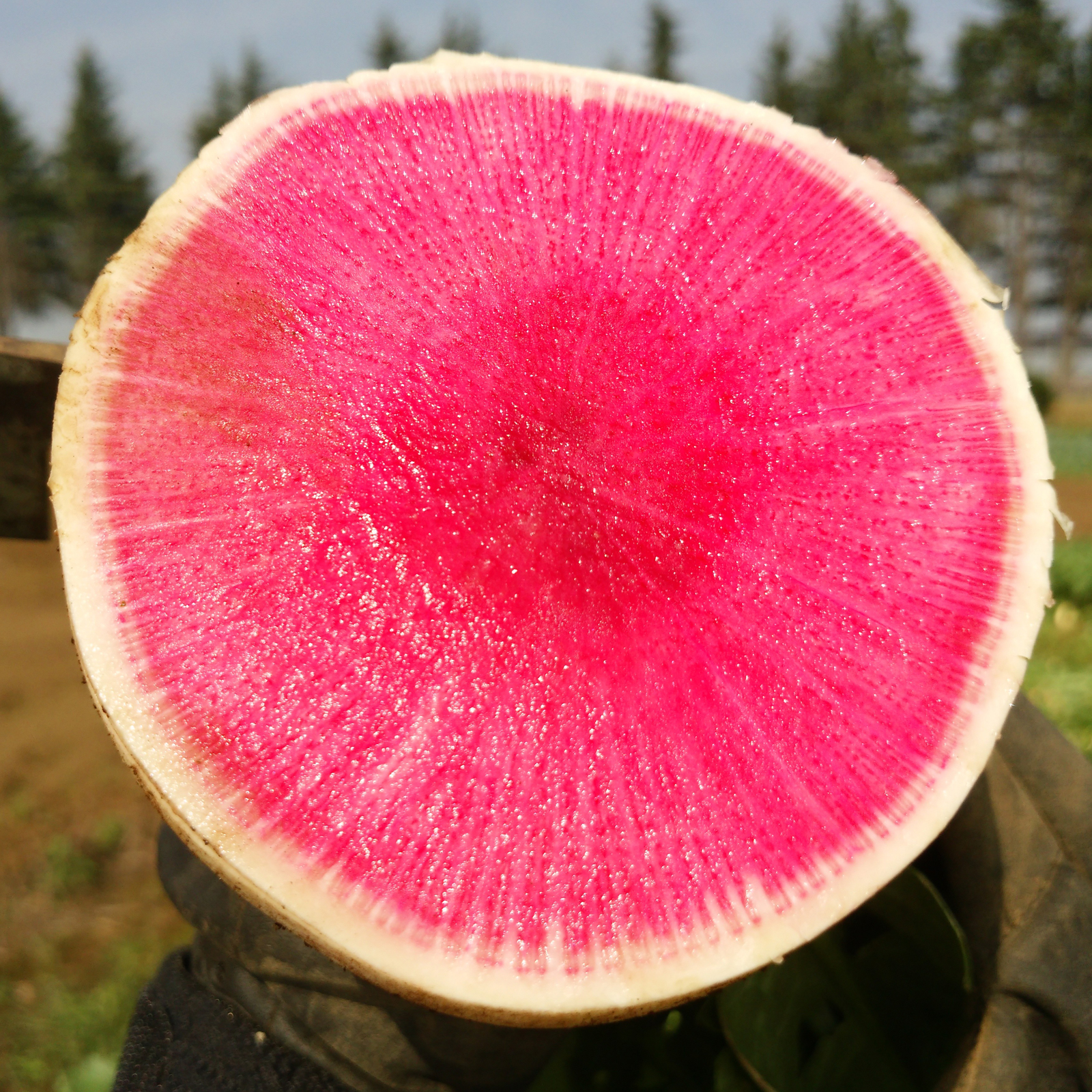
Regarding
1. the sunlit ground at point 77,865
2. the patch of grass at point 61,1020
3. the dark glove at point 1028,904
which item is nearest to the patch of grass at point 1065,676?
the sunlit ground at point 77,865

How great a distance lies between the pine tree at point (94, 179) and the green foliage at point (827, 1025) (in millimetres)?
26919

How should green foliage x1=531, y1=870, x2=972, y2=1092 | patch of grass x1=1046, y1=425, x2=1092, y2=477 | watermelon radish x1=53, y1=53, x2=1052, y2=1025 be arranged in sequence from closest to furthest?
1. watermelon radish x1=53, y1=53, x2=1052, y2=1025
2. green foliage x1=531, y1=870, x2=972, y2=1092
3. patch of grass x1=1046, y1=425, x2=1092, y2=477

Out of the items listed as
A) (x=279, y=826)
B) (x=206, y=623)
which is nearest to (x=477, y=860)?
(x=279, y=826)

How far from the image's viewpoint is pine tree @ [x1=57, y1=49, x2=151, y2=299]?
79.2 feet

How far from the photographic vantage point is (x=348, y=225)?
0.74m

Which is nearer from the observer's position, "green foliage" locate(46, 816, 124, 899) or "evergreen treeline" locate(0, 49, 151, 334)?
"green foliage" locate(46, 816, 124, 899)

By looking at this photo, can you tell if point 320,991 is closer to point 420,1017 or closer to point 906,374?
point 420,1017

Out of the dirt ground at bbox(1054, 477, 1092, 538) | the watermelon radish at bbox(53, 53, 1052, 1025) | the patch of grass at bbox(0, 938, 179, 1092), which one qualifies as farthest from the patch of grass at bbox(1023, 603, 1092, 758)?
the dirt ground at bbox(1054, 477, 1092, 538)

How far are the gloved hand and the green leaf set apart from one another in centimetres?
7

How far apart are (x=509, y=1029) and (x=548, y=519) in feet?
1.83

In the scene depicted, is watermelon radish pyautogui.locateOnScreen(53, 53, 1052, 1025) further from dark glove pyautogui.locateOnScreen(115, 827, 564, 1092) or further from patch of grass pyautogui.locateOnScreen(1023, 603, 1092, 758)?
patch of grass pyautogui.locateOnScreen(1023, 603, 1092, 758)

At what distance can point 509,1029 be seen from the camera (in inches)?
35.0

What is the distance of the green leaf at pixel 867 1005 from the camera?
98 cm

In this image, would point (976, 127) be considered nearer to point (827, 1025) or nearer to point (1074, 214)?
point (1074, 214)
